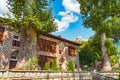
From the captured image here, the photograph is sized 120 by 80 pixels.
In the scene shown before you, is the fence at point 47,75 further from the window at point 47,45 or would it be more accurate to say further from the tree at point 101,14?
the window at point 47,45

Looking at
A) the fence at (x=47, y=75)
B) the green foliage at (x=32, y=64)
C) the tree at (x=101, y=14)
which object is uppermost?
the tree at (x=101, y=14)

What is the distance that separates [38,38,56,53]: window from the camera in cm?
2492

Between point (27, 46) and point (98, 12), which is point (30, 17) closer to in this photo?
point (27, 46)

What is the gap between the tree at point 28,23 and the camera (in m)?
13.0

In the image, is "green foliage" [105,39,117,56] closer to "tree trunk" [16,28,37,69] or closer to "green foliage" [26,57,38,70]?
"tree trunk" [16,28,37,69]

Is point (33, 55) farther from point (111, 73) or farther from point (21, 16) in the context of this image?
point (111, 73)

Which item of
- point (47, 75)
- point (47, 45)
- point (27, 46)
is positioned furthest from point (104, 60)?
point (27, 46)

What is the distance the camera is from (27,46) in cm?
1342

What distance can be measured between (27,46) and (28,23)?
191 centimetres

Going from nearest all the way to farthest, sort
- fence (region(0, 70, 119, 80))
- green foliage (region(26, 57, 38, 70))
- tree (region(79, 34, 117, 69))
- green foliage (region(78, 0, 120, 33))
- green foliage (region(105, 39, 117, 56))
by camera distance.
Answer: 1. fence (region(0, 70, 119, 80))
2. green foliage (region(26, 57, 38, 70))
3. green foliage (region(78, 0, 120, 33))
4. green foliage (region(105, 39, 117, 56))
5. tree (region(79, 34, 117, 69))

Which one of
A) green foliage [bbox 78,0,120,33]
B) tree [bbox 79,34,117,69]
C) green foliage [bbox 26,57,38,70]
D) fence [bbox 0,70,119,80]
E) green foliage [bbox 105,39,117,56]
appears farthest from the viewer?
tree [bbox 79,34,117,69]

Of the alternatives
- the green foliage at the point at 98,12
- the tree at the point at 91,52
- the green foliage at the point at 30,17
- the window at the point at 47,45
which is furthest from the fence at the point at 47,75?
the tree at the point at 91,52

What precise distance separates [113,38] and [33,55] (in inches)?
711

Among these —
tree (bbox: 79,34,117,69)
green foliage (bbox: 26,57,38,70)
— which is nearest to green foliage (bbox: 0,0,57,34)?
green foliage (bbox: 26,57,38,70)
